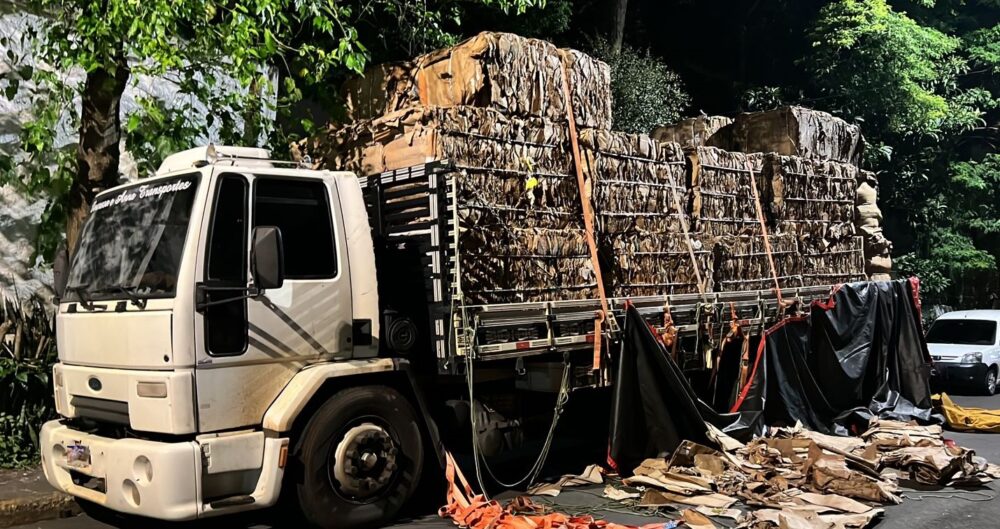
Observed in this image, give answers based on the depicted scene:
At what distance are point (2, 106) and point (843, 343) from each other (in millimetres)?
10561

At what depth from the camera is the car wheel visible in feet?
45.9

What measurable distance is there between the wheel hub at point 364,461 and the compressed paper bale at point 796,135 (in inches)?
269

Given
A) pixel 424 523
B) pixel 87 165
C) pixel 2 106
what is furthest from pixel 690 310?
pixel 2 106

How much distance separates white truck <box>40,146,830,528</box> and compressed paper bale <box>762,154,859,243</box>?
4.22 meters

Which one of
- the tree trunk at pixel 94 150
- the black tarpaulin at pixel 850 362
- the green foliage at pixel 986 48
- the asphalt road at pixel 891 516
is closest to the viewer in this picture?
the asphalt road at pixel 891 516

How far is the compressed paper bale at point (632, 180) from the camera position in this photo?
7230 millimetres

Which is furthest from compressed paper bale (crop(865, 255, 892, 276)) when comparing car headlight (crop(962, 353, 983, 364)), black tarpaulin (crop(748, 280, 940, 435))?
car headlight (crop(962, 353, 983, 364))

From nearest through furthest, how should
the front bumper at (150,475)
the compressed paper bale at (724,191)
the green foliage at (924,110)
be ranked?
the front bumper at (150,475), the compressed paper bale at (724,191), the green foliage at (924,110)

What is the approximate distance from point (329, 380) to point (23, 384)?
13.5 feet

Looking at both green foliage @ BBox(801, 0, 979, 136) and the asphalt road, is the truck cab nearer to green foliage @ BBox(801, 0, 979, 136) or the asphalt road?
the asphalt road

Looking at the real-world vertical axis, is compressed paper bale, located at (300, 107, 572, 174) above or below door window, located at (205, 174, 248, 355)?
above

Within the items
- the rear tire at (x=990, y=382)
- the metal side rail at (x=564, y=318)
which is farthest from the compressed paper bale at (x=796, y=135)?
the rear tire at (x=990, y=382)

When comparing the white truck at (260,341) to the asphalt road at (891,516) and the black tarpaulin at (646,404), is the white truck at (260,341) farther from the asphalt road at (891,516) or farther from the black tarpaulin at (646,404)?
the black tarpaulin at (646,404)

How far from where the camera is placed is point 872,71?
66.4 ft
